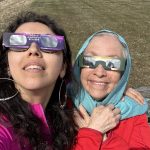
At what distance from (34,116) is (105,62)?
3.16 feet

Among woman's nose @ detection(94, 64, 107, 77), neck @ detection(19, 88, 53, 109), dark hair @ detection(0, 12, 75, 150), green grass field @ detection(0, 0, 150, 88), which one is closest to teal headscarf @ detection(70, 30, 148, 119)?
woman's nose @ detection(94, 64, 107, 77)

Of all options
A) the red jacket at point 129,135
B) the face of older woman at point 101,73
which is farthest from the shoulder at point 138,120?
the face of older woman at point 101,73

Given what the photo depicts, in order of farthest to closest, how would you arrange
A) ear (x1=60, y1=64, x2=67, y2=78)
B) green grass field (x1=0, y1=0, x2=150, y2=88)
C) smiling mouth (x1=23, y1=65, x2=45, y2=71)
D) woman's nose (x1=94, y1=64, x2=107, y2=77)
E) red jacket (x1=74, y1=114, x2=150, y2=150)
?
green grass field (x1=0, y1=0, x2=150, y2=88)
woman's nose (x1=94, y1=64, x2=107, y2=77)
red jacket (x1=74, y1=114, x2=150, y2=150)
ear (x1=60, y1=64, x2=67, y2=78)
smiling mouth (x1=23, y1=65, x2=45, y2=71)

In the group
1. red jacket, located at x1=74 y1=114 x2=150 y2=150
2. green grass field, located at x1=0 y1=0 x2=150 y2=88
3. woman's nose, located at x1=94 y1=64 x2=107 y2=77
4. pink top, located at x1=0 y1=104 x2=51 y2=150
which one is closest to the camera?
pink top, located at x1=0 y1=104 x2=51 y2=150

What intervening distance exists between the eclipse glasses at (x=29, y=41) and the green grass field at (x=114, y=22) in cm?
692

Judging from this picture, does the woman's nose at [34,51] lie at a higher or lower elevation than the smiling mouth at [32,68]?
higher

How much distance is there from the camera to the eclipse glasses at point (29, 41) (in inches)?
118

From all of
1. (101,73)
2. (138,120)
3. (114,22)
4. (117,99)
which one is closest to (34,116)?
(101,73)

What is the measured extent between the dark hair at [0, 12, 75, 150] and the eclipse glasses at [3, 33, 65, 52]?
0.11m

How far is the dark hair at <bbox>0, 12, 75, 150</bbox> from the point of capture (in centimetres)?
298

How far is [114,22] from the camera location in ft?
71.2

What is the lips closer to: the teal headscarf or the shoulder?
the teal headscarf

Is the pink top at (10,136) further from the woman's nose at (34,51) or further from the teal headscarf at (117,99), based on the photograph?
the teal headscarf at (117,99)

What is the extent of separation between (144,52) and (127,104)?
10525 millimetres
